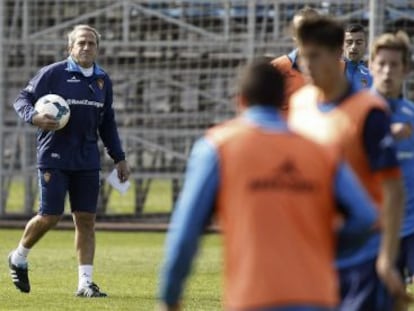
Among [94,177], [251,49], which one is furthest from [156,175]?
[94,177]

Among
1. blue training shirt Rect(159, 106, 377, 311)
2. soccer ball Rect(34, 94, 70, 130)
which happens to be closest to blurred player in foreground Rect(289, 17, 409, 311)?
blue training shirt Rect(159, 106, 377, 311)

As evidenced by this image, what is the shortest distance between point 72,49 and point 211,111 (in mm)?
10633

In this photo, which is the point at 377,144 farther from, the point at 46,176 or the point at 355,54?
the point at 46,176

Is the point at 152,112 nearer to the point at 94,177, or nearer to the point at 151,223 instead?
the point at 151,223

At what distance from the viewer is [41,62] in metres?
23.6

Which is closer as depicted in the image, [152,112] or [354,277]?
[354,277]

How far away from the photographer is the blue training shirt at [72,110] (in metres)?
12.5

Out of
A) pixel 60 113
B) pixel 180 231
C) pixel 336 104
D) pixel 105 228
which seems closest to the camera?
pixel 180 231

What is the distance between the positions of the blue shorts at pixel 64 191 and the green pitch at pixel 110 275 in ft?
2.41

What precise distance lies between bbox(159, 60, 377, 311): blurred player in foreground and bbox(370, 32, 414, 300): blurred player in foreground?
206 cm

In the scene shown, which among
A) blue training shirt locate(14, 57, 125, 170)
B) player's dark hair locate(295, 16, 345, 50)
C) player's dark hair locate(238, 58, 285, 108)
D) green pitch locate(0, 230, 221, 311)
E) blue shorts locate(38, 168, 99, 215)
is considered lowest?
green pitch locate(0, 230, 221, 311)

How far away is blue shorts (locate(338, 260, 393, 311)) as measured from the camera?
669 cm

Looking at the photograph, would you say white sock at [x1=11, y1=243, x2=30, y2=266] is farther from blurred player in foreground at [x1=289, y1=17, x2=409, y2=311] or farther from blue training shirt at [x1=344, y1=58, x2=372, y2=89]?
blurred player in foreground at [x1=289, y1=17, x2=409, y2=311]

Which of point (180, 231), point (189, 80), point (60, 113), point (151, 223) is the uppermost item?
point (180, 231)
